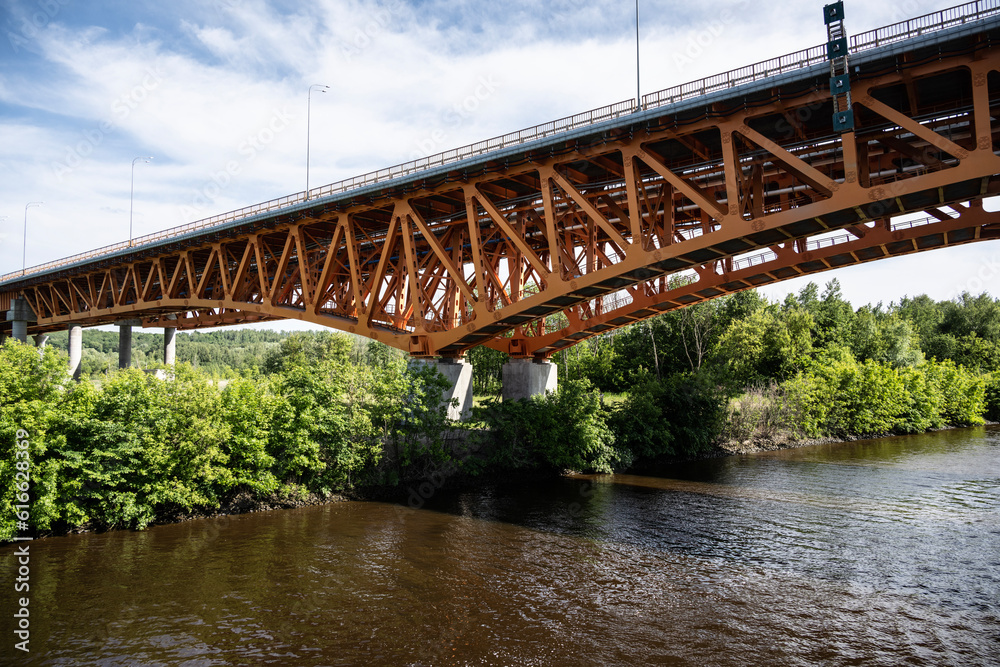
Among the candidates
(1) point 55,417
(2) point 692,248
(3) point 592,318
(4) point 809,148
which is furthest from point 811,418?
(1) point 55,417

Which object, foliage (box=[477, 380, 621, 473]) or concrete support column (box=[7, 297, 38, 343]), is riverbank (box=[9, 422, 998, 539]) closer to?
foliage (box=[477, 380, 621, 473])

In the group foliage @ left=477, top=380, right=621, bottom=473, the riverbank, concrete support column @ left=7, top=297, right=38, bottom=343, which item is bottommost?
the riverbank

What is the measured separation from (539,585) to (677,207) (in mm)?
18070

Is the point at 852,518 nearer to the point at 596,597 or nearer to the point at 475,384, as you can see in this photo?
the point at 596,597

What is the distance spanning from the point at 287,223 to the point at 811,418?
36.2m

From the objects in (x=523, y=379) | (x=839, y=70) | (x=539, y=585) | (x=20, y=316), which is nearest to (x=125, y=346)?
(x=20, y=316)

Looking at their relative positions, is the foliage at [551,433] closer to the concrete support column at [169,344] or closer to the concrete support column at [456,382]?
the concrete support column at [456,382]

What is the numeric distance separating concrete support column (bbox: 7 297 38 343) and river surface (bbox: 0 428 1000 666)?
47.4 meters

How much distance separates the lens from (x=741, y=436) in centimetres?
3844

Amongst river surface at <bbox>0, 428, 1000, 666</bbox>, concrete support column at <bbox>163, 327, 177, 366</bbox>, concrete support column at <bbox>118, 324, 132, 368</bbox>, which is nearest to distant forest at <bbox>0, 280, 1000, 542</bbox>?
river surface at <bbox>0, 428, 1000, 666</bbox>

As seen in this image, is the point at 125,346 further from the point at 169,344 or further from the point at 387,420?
the point at 387,420

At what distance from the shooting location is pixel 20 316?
178 ft

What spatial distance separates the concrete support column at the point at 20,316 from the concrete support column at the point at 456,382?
46.7 meters

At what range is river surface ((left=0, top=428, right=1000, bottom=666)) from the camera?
11.1 metres
